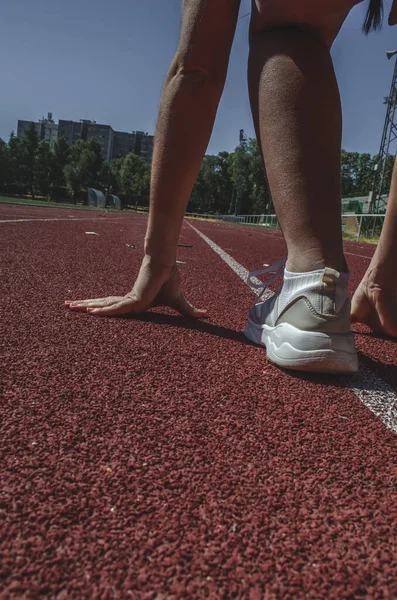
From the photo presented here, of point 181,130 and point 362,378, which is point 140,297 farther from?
point 362,378

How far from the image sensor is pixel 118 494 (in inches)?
34.8

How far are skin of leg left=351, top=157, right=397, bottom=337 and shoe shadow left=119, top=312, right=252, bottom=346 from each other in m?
0.72

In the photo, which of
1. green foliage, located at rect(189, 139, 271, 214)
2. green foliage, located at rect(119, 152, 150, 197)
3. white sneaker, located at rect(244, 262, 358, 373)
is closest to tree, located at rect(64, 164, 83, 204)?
green foliage, located at rect(119, 152, 150, 197)

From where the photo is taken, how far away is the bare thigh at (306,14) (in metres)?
1.74

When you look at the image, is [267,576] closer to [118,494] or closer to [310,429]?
[118,494]

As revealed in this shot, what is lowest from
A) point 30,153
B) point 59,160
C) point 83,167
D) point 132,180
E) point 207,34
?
point 207,34

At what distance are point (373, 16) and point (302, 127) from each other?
3.83ft

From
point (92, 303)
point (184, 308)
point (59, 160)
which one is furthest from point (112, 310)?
point (59, 160)

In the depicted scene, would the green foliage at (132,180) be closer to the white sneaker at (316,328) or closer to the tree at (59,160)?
the tree at (59,160)

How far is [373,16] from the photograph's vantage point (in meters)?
2.33

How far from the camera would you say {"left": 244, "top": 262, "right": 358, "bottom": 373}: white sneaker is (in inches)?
61.6

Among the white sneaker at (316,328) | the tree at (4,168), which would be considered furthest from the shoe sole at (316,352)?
the tree at (4,168)

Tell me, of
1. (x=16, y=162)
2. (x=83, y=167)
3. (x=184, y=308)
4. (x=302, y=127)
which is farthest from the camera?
(x=83, y=167)

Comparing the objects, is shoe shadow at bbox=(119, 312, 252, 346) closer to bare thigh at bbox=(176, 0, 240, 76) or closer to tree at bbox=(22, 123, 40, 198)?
bare thigh at bbox=(176, 0, 240, 76)
